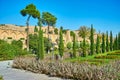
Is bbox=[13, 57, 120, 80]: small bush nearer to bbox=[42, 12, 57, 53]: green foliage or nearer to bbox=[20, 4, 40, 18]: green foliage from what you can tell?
bbox=[20, 4, 40, 18]: green foliage

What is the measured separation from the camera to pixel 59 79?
1220 cm

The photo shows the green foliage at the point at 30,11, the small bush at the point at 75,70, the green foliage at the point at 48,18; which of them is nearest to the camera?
the small bush at the point at 75,70

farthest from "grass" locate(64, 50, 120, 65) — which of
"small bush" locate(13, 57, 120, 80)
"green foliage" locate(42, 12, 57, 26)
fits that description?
"green foliage" locate(42, 12, 57, 26)

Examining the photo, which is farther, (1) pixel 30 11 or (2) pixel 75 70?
(1) pixel 30 11

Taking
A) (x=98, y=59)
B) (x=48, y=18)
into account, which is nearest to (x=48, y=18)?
(x=48, y=18)

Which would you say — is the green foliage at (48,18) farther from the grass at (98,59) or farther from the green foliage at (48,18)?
the grass at (98,59)

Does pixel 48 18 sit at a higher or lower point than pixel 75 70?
higher

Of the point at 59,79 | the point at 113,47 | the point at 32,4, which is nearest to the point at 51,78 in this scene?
the point at 59,79

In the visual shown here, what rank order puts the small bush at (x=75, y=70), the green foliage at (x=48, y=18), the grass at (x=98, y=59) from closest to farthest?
the small bush at (x=75, y=70) < the grass at (x=98, y=59) < the green foliage at (x=48, y=18)

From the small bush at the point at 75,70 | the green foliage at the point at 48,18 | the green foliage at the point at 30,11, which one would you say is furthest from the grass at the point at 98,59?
the green foliage at the point at 48,18

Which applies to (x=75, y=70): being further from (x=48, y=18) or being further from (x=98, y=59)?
(x=48, y=18)

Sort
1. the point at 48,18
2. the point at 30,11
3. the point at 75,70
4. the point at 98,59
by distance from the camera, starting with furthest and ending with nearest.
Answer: the point at 48,18
the point at 30,11
the point at 98,59
the point at 75,70

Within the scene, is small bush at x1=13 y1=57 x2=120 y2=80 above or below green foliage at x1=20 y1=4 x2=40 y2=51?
below

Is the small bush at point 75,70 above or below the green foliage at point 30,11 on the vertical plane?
below
